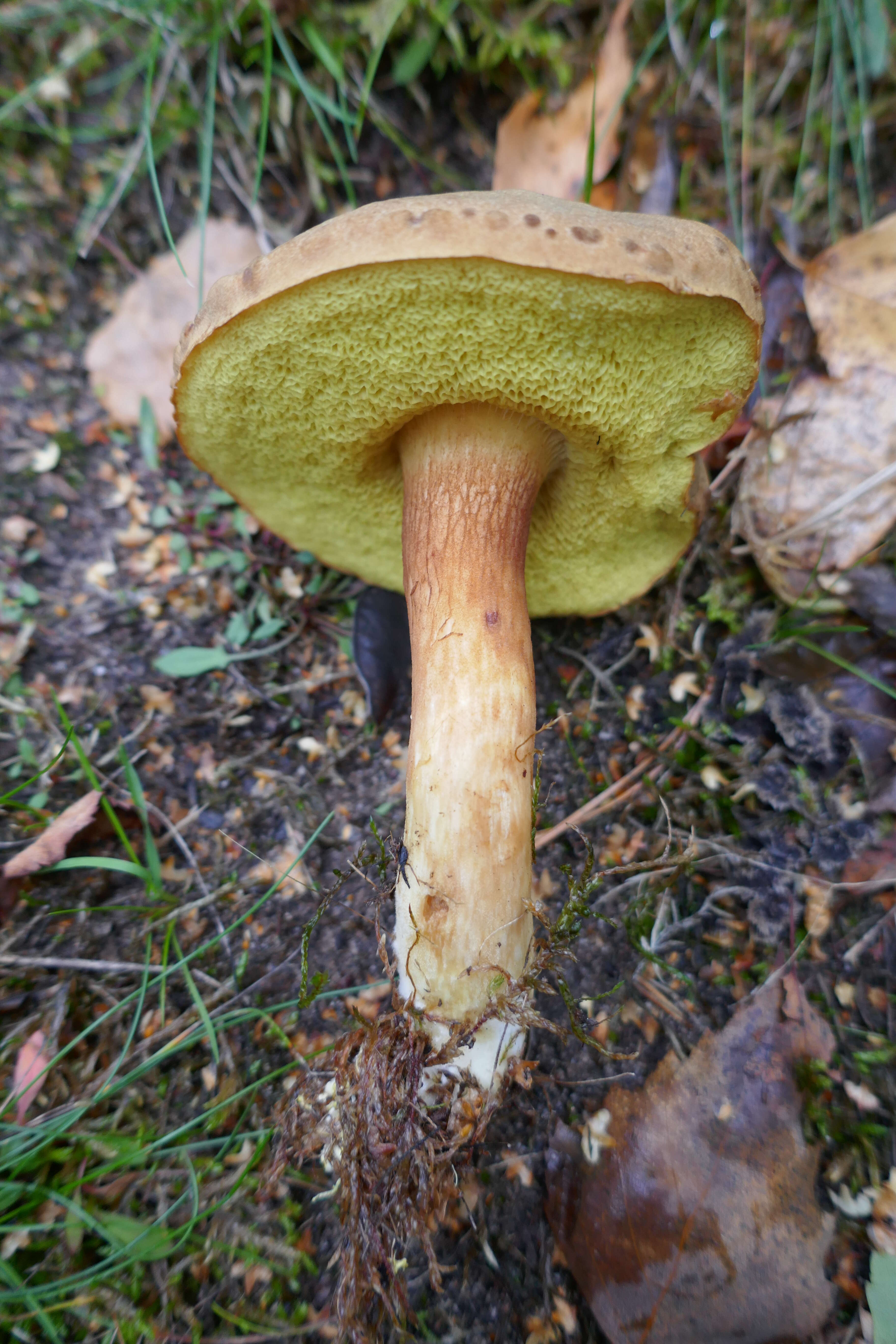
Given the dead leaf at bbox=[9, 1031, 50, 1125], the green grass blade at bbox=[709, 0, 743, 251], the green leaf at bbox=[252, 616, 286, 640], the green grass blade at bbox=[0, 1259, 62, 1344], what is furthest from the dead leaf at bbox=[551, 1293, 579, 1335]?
the green grass blade at bbox=[709, 0, 743, 251]

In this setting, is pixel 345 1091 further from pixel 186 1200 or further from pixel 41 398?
pixel 41 398

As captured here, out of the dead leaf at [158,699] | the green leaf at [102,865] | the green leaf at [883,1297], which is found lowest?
the green leaf at [883,1297]

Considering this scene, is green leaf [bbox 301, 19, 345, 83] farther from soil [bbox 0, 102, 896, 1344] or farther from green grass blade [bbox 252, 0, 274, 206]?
soil [bbox 0, 102, 896, 1344]

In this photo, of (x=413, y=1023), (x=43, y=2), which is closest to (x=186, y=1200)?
(x=413, y=1023)

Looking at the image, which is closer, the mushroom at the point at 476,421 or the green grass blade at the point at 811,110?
the mushroom at the point at 476,421

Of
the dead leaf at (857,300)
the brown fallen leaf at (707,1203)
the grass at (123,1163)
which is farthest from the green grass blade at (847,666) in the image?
the grass at (123,1163)

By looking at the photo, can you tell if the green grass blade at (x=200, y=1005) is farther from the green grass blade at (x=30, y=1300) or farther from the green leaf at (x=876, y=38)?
the green leaf at (x=876, y=38)
